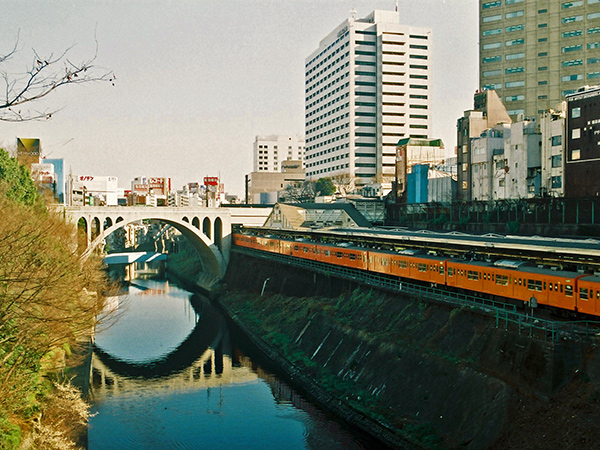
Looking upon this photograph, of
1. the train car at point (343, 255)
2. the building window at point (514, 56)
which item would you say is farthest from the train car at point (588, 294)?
the building window at point (514, 56)

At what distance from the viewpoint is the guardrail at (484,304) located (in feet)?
81.4

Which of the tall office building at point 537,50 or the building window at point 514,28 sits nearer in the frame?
the tall office building at point 537,50

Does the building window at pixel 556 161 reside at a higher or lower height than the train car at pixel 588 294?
higher

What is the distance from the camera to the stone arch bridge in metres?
72.3

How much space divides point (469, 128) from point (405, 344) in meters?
46.7

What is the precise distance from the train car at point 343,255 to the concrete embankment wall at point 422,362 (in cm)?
241

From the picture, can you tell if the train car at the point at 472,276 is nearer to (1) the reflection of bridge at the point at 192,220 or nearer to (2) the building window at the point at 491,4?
(1) the reflection of bridge at the point at 192,220

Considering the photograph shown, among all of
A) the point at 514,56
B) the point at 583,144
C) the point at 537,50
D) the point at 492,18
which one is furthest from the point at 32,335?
the point at 492,18

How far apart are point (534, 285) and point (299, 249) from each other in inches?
1358

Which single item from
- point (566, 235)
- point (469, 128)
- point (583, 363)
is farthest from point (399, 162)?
point (583, 363)

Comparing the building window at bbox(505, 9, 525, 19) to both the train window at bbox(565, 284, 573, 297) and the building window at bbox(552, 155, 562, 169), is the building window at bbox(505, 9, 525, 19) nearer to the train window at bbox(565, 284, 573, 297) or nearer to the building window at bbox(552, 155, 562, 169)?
the building window at bbox(552, 155, 562, 169)

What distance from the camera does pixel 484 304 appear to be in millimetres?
31406

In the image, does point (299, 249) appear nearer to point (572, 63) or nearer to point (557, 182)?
point (557, 182)

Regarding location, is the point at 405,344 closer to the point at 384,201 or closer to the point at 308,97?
the point at 384,201
